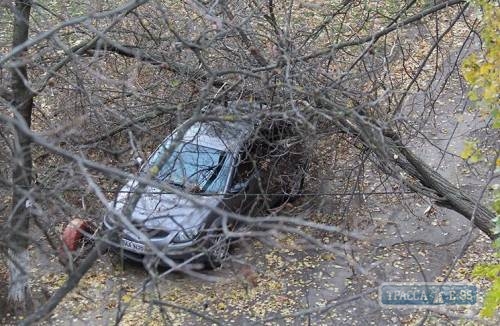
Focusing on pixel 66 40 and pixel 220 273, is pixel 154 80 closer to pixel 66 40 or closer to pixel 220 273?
pixel 66 40

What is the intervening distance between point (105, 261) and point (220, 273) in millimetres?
1680


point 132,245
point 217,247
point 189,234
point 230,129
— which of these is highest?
point 230,129

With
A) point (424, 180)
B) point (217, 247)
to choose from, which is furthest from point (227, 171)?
point (217, 247)

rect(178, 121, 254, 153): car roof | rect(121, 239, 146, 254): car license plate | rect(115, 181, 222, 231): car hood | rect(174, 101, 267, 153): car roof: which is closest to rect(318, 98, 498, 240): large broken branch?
rect(174, 101, 267, 153): car roof

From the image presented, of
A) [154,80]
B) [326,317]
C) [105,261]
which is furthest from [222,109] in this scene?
[105,261]

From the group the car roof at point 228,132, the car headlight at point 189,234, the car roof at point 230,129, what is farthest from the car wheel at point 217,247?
the car roof at point 228,132

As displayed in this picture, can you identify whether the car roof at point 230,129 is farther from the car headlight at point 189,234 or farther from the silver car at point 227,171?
→ the car headlight at point 189,234

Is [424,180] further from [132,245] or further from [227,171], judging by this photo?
[132,245]

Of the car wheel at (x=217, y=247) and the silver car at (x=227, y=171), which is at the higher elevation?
the silver car at (x=227, y=171)
